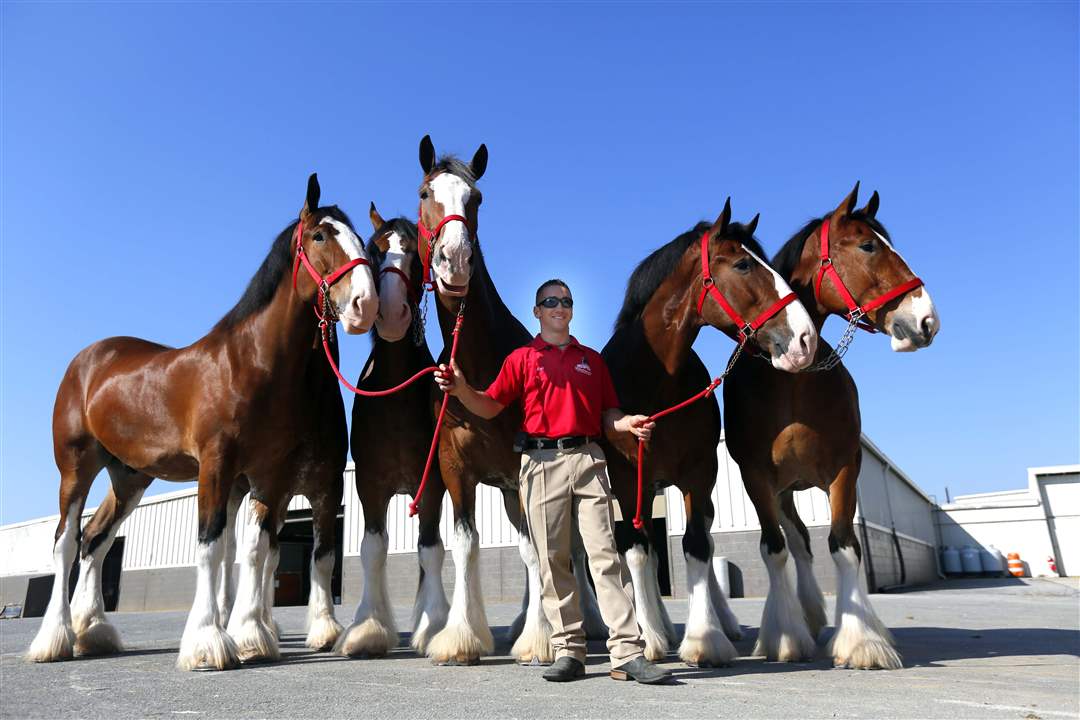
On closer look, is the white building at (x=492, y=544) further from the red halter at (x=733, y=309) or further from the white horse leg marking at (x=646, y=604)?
the red halter at (x=733, y=309)

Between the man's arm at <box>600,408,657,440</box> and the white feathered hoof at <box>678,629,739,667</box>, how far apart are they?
1381mm

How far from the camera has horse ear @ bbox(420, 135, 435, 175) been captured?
5.07m

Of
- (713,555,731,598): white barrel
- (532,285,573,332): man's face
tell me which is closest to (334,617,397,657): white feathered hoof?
(532,285,573,332): man's face

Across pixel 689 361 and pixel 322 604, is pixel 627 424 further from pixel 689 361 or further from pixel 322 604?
pixel 322 604

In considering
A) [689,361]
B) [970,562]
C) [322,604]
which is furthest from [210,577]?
[970,562]

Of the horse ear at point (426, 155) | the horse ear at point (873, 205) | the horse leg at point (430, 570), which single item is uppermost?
the horse ear at point (426, 155)

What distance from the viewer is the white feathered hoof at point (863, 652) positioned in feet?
13.9

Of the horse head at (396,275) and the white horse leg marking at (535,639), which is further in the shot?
the horse head at (396,275)

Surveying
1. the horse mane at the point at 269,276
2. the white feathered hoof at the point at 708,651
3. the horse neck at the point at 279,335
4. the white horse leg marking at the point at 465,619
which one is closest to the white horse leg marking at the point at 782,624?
the white feathered hoof at the point at 708,651

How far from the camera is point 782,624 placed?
15.6ft

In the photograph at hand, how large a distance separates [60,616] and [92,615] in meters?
0.38

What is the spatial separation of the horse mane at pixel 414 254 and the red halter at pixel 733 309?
2158mm

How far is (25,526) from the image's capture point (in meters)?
33.6

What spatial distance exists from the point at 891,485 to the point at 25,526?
3768cm
